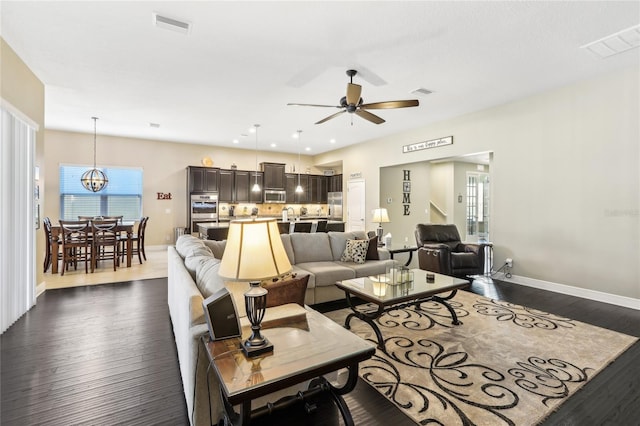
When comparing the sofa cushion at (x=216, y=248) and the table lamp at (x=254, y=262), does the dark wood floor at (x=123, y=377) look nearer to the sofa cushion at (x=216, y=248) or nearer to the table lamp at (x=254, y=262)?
the table lamp at (x=254, y=262)

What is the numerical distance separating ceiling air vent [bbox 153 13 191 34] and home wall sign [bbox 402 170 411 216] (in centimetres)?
648

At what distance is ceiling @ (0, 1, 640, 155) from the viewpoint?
2.81 meters

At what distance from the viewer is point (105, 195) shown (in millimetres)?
8109

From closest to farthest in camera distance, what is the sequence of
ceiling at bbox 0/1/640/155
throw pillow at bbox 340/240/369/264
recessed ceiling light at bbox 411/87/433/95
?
1. ceiling at bbox 0/1/640/155
2. throw pillow at bbox 340/240/369/264
3. recessed ceiling light at bbox 411/87/433/95

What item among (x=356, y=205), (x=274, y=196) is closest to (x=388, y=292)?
(x=356, y=205)

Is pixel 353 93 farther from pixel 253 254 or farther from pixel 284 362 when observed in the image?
pixel 284 362

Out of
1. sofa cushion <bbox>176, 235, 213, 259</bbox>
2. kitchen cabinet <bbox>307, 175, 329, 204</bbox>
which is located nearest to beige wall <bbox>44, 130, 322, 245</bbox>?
kitchen cabinet <bbox>307, 175, 329, 204</bbox>

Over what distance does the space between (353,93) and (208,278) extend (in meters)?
2.75

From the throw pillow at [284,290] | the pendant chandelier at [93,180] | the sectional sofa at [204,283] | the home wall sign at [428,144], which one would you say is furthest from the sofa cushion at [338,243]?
the pendant chandelier at [93,180]

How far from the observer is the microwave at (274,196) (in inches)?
383

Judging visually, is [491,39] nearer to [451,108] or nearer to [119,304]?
[451,108]

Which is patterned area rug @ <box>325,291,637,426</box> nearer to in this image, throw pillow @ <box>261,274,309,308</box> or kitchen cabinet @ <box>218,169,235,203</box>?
throw pillow @ <box>261,274,309,308</box>

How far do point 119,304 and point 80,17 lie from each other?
11.0ft

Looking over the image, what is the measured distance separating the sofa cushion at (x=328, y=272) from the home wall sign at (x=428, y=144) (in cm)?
379
